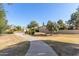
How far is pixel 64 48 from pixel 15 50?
77 cm

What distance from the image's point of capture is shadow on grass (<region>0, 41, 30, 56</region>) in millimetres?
5145

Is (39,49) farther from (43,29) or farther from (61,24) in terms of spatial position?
(61,24)

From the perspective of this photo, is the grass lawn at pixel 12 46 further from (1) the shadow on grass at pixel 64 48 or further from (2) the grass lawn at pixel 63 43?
(1) the shadow on grass at pixel 64 48

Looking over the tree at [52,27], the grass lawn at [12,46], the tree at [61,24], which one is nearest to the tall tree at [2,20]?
the grass lawn at [12,46]

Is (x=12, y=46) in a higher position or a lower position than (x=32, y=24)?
lower

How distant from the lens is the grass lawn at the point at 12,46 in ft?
16.9

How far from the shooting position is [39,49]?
5.18 metres

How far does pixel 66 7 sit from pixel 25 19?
0.68 meters

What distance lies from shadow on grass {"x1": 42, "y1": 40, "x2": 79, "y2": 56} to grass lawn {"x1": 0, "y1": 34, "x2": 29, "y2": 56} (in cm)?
41

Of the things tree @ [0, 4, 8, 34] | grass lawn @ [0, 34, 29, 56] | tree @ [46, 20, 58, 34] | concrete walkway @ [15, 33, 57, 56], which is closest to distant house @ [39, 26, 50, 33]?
tree @ [46, 20, 58, 34]

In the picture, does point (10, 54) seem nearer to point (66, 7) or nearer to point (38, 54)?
point (38, 54)

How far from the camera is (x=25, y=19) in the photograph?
522 centimetres

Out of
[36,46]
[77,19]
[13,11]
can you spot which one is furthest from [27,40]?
[77,19]

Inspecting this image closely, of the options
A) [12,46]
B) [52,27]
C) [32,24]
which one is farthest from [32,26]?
[12,46]
